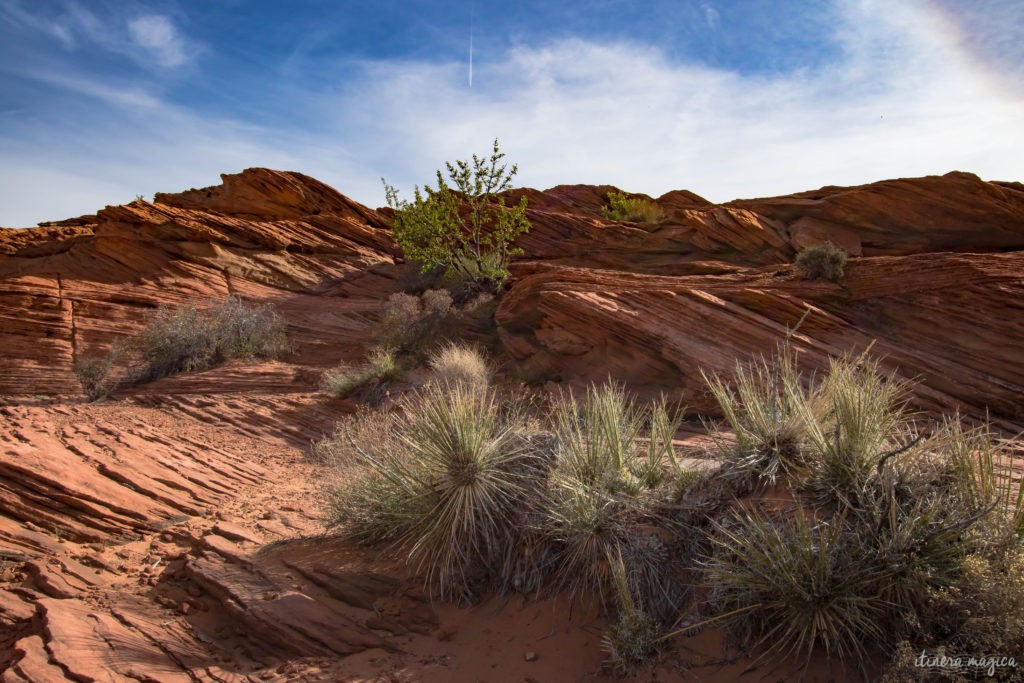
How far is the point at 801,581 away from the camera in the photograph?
3.40 metres

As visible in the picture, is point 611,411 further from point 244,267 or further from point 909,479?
point 244,267

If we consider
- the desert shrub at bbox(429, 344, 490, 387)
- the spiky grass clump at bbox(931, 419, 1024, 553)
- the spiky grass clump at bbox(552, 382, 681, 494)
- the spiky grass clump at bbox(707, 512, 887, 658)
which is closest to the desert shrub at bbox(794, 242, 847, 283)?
the desert shrub at bbox(429, 344, 490, 387)

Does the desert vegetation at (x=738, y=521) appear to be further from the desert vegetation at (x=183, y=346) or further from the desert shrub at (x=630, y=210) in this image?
Result: the desert shrub at (x=630, y=210)

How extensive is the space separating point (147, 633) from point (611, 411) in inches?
158

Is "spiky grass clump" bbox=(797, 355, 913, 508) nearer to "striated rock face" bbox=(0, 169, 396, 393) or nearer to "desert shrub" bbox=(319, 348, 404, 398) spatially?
"desert shrub" bbox=(319, 348, 404, 398)

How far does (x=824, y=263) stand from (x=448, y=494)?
355 inches

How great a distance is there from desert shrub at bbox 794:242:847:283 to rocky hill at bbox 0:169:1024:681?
0.91ft

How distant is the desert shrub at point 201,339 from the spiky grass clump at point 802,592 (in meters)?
15.0

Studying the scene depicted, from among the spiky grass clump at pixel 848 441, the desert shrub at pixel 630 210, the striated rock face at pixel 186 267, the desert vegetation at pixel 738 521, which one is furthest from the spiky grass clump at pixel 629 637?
the desert shrub at pixel 630 210

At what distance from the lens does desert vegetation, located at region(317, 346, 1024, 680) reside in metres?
3.27

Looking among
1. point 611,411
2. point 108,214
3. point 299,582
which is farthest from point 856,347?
point 108,214

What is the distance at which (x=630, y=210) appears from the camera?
2553 cm

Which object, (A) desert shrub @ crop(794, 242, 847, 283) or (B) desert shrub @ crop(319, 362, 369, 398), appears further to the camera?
(B) desert shrub @ crop(319, 362, 369, 398)

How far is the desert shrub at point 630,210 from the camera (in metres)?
24.1
